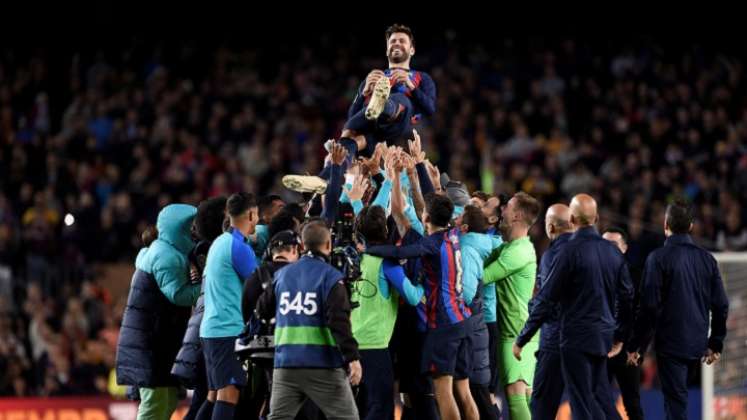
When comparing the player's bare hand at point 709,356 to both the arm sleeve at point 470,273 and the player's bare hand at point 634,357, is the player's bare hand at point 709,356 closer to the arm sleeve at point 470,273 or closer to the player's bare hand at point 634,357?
the player's bare hand at point 634,357

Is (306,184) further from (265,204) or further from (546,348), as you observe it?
(546,348)

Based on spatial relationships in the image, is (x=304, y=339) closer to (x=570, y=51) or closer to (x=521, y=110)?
(x=521, y=110)

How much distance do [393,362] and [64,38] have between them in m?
14.3

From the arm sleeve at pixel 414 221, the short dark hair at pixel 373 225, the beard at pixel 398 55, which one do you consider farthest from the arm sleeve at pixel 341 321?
the beard at pixel 398 55

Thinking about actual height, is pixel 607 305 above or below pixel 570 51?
below

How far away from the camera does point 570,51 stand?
73.8 feet

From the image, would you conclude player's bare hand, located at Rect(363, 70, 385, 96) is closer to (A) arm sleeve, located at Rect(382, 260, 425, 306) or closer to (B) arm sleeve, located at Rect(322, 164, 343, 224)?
(B) arm sleeve, located at Rect(322, 164, 343, 224)

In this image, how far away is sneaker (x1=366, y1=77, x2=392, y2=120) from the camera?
1100 cm

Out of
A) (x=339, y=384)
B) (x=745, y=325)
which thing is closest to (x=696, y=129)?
(x=745, y=325)

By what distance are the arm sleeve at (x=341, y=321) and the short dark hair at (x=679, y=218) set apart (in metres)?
3.24

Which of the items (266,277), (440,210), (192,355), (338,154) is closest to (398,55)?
(338,154)

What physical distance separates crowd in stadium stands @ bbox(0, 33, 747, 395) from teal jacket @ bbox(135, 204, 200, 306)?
5657mm

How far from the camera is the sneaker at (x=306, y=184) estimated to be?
10.8 meters

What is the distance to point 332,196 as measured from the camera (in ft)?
34.1
